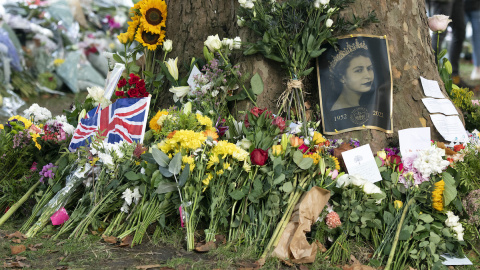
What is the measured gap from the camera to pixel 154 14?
4062 mm

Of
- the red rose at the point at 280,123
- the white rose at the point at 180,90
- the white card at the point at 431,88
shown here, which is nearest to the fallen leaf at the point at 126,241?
the red rose at the point at 280,123

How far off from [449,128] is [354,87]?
79 centimetres

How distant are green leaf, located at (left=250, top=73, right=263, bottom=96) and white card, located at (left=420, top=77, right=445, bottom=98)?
1230mm

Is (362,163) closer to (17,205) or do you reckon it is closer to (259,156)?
(259,156)

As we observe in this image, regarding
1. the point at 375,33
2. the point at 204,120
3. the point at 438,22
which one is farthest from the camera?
the point at 438,22

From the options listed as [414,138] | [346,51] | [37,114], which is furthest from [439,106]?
[37,114]

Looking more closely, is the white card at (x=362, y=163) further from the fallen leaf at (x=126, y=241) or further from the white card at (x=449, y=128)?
the fallen leaf at (x=126, y=241)

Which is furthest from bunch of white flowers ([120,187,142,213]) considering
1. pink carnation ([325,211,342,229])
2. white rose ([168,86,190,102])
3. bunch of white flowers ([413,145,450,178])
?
bunch of white flowers ([413,145,450,178])

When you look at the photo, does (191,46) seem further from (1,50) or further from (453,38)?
(1,50)

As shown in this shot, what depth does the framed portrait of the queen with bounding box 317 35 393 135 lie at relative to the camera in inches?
140

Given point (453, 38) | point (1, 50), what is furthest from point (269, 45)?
point (1, 50)

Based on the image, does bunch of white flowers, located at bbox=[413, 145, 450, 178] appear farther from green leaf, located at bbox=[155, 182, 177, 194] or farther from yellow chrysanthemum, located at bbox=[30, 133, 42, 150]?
yellow chrysanthemum, located at bbox=[30, 133, 42, 150]

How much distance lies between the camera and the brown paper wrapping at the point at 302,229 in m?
2.65

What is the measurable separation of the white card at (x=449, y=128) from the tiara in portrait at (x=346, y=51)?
0.73 metres
